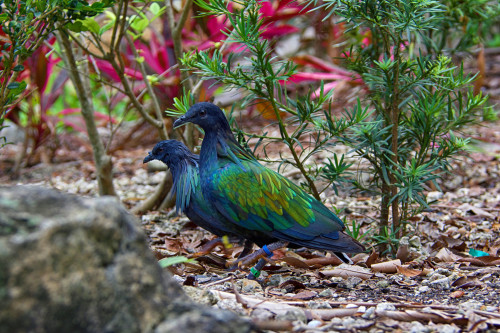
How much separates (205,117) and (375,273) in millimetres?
1264

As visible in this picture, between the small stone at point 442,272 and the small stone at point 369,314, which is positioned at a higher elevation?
Answer: the small stone at point 369,314

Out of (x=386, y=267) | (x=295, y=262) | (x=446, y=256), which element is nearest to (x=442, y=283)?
(x=386, y=267)

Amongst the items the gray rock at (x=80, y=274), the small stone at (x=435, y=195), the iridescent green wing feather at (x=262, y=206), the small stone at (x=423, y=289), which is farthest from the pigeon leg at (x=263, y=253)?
the small stone at (x=435, y=195)

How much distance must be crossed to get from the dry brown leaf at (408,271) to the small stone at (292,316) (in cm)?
114

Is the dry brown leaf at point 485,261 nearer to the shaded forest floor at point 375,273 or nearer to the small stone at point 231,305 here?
the shaded forest floor at point 375,273

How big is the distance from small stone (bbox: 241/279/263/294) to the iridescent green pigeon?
12.6 inches

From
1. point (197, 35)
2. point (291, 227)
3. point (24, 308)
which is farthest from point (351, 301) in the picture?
point (197, 35)

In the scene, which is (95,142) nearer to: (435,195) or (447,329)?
(435,195)

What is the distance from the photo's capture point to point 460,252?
373 cm

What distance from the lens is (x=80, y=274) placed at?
5.11ft

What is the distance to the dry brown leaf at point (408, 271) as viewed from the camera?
10.7 ft

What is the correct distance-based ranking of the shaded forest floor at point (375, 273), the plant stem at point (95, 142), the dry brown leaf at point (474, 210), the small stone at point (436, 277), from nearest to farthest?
the shaded forest floor at point (375, 273) < the small stone at point (436, 277) < the dry brown leaf at point (474, 210) < the plant stem at point (95, 142)

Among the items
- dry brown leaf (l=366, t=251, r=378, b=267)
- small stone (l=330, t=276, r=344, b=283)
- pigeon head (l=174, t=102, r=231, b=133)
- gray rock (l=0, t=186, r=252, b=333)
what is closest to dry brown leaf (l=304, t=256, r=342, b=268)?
dry brown leaf (l=366, t=251, r=378, b=267)

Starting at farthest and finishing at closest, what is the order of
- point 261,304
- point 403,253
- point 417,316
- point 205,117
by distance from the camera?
point 403,253
point 205,117
point 261,304
point 417,316
